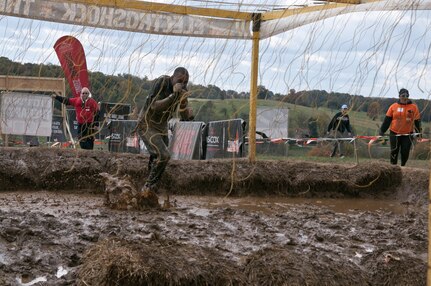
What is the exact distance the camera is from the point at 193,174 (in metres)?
11.7

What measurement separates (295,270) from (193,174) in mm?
6202

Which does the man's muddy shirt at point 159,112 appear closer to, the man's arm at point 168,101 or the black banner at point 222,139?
the man's arm at point 168,101

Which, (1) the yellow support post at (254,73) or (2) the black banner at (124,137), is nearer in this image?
(1) the yellow support post at (254,73)

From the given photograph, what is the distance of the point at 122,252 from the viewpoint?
17.8ft

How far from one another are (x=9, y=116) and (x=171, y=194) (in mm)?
3652

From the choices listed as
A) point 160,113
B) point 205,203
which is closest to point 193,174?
point 205,203

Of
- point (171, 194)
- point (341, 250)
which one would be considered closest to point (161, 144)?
point (171, 194)

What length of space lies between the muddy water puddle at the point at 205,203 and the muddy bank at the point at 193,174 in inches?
10.9

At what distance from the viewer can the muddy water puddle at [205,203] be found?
9.34 meters

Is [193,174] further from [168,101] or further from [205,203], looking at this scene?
[168,101]

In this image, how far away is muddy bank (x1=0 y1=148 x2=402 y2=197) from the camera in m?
11.5

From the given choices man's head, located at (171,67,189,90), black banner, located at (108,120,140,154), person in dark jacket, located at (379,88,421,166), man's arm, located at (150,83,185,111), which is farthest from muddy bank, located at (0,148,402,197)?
black banner, located at (108,120,140,154)

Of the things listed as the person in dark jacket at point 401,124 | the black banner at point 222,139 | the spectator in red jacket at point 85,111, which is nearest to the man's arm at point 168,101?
the spectator in red jacket at point 85,111

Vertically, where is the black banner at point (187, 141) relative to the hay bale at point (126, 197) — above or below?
above
